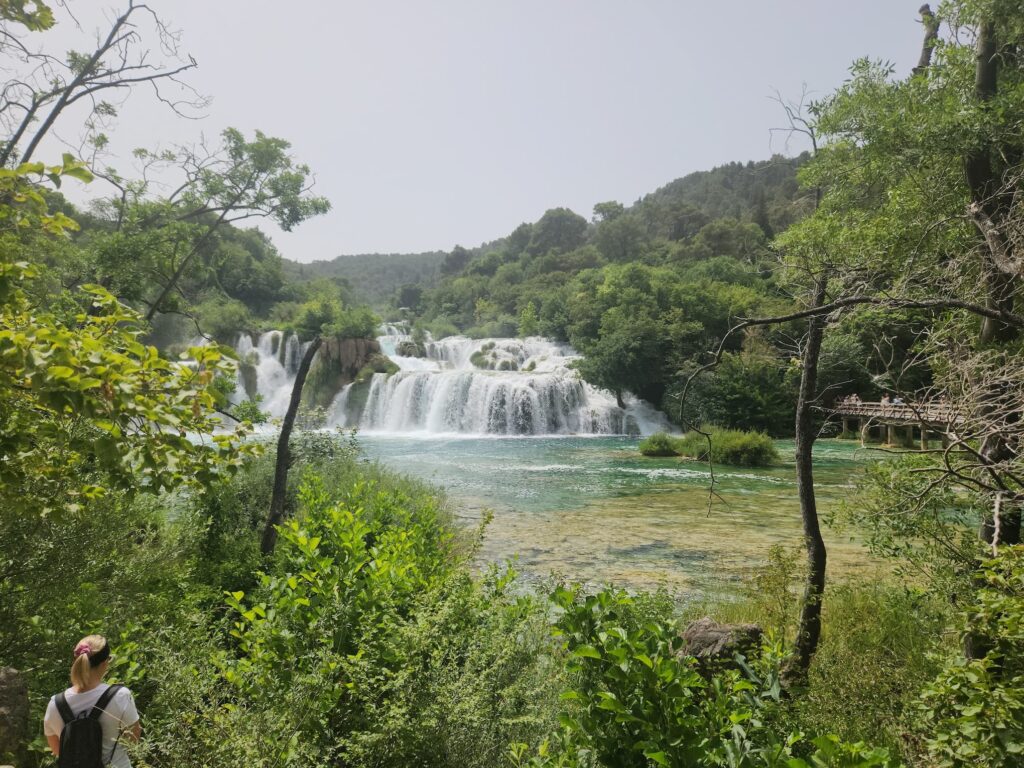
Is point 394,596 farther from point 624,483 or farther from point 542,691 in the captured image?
point 624,483

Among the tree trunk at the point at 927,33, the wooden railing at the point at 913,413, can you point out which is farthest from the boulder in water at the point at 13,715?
the tree trunk at the point at 927,33

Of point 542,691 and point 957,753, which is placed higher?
point 957,753

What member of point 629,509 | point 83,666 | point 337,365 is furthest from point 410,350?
point 83,666

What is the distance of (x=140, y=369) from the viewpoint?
199cm

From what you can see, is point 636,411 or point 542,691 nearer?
point 542,691

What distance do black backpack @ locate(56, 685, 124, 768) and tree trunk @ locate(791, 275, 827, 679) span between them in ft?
14.6

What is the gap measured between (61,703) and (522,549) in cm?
760

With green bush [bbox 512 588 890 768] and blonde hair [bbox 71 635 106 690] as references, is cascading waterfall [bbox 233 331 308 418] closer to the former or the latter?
blonde hair [bbox 71 635 106 690]

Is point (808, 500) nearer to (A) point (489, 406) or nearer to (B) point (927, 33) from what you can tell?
(B) point (927, 33)

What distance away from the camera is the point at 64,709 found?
2.69 m

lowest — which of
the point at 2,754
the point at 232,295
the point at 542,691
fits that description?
the point at 2,754

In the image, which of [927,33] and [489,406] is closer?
[927,33]

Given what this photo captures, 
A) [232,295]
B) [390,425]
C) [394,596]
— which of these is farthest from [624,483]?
[232,295]

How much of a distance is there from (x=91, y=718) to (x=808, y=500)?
4612 millimetres
